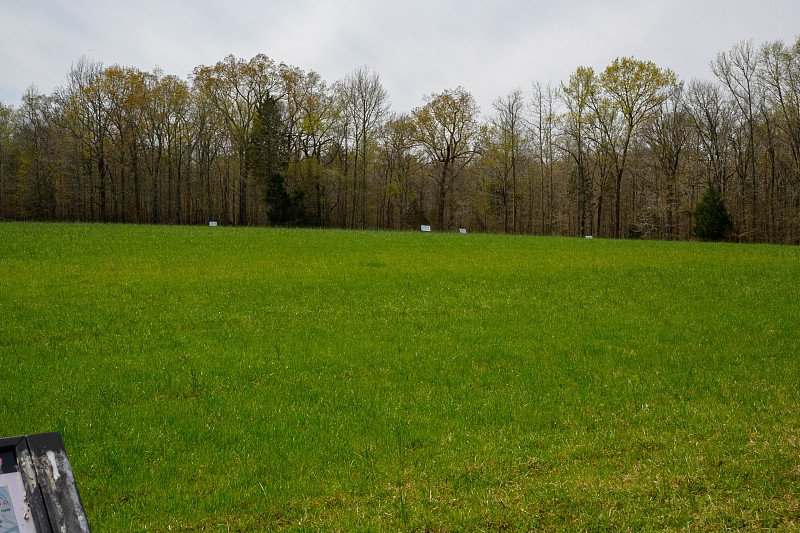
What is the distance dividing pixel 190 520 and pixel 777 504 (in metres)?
4.94

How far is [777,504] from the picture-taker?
4059 mm

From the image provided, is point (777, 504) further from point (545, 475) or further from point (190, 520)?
point (190, 520)

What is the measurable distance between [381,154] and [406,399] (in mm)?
57515

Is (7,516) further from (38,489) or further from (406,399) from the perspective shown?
Answer: (406,399)

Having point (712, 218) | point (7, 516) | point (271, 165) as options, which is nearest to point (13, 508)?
point (7, 516)

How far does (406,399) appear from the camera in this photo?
6.77 metres

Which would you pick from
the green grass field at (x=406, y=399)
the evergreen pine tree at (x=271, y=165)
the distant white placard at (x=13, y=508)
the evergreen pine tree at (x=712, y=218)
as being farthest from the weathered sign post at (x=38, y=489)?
the evergreen pine tree at (x=271, y=165)

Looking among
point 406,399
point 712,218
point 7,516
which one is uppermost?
point 712,218

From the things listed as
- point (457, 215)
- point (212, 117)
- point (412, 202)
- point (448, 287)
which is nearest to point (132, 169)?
point (212, 117)

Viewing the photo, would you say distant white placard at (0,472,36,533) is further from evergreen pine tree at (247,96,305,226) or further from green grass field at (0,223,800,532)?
evergreen pine tree at (247,96,305,226)

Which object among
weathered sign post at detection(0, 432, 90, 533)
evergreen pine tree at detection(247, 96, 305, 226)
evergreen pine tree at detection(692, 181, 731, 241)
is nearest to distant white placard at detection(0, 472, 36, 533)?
weathered sign post at detection(0, 432, 90, 533)

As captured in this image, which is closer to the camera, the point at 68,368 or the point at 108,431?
the point at 108,431

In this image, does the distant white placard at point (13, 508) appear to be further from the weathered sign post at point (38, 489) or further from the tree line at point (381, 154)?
the tree line at point (381, 154)

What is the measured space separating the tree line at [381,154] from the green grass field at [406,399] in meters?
37.3
